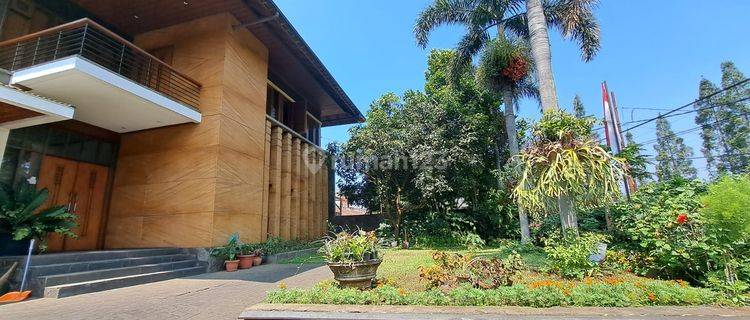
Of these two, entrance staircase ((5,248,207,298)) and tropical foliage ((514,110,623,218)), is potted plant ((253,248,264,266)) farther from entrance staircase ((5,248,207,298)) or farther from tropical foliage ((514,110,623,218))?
tropical foliage ((514,110,623,218))

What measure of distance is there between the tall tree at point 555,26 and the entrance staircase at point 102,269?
32.3 ft

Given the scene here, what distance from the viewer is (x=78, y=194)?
939cm

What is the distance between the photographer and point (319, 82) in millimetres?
15344

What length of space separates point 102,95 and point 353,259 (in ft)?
22.8

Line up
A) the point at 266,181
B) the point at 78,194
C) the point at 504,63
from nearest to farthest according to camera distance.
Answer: the point at 78,194
the point at 266,181
the point at 504,63

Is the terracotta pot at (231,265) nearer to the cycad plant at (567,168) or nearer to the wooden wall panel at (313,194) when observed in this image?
the wooden wall panel at (313,194)

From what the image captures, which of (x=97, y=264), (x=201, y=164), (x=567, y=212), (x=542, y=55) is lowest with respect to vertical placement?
(x=97, y=264)

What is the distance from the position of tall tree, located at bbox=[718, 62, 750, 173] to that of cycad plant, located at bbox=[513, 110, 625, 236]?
144 feet

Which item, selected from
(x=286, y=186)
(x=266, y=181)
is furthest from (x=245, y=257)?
(x=286, y=186)

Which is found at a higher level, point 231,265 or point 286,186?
point 286,186

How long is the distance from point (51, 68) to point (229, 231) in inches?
208

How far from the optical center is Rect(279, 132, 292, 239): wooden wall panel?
41.7ft

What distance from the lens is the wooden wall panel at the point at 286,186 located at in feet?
41.7

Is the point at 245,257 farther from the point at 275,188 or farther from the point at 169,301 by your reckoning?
the point at 169,301
